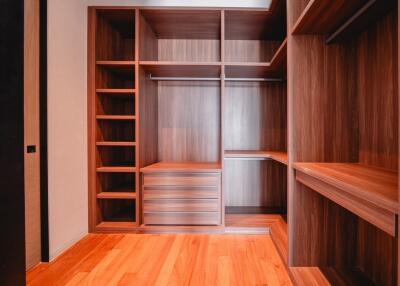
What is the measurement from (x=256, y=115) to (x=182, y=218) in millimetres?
1278

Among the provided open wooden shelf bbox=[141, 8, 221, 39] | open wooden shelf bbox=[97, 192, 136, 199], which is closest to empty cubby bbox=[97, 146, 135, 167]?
open wooden shelf bbox=[97, 192, 136, 199]

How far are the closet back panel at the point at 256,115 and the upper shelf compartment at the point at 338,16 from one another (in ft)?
3.99

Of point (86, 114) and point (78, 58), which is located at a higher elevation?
point (78, 58)

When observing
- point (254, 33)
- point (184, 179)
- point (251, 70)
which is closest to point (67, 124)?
point (184, 179)

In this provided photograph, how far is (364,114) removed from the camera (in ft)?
5.05

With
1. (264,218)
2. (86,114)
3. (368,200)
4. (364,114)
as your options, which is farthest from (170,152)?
(368,200)

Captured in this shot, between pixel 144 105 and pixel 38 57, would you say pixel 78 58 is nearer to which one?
pixel 38 57

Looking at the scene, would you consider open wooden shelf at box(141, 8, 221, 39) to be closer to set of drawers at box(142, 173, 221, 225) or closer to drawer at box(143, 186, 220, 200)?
set of drawers at box(142, 173, 221, 225)

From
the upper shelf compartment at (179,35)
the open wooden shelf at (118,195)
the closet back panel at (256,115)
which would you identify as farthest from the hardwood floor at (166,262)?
the upper shelf compartment at (179,35)

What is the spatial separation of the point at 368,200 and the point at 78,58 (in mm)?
2203

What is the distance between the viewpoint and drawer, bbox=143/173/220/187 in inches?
92.1

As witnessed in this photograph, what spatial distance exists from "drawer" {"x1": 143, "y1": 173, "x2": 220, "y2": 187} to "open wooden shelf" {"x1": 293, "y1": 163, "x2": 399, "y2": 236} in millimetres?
1075

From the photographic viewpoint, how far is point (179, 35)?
109 inches
